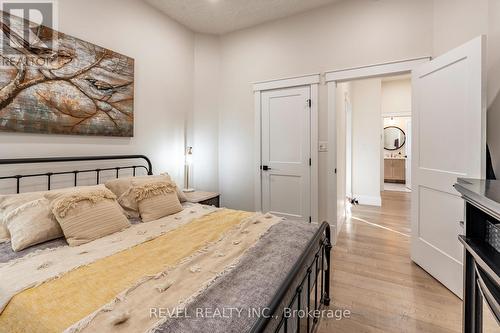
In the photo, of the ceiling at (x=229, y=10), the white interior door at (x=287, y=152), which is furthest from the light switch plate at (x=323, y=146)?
the ceiling at (x=229, y=10)

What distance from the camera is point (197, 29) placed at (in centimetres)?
372

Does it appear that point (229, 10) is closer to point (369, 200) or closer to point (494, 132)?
point (494, 132)

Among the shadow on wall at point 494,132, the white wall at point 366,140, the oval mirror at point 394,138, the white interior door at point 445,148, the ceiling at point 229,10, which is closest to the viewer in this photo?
the white interior door at point 445,148

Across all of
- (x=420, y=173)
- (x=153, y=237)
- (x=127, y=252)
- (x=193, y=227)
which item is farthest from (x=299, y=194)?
(x=127, y=252)

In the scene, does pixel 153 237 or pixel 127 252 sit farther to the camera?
pixel 153 237

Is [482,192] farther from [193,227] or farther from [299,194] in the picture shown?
[299,194]

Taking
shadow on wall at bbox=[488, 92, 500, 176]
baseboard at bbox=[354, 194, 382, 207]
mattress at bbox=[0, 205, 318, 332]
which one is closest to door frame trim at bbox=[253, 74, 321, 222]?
mattress at bbox=[0, 205, 318, 332]

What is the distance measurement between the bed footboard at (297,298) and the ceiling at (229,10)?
2.81 m

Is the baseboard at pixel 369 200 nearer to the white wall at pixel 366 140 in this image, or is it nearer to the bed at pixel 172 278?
the white wall at pixel 366 140

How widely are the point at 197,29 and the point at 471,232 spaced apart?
3937 millimetres

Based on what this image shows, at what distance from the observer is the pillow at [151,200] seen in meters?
2.11

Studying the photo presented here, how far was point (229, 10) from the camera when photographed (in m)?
3.21

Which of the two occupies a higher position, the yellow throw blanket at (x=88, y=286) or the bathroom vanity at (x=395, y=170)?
the bathroom vanity at (x=395, y=170)

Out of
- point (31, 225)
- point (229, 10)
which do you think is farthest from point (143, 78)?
point (31, 225)
